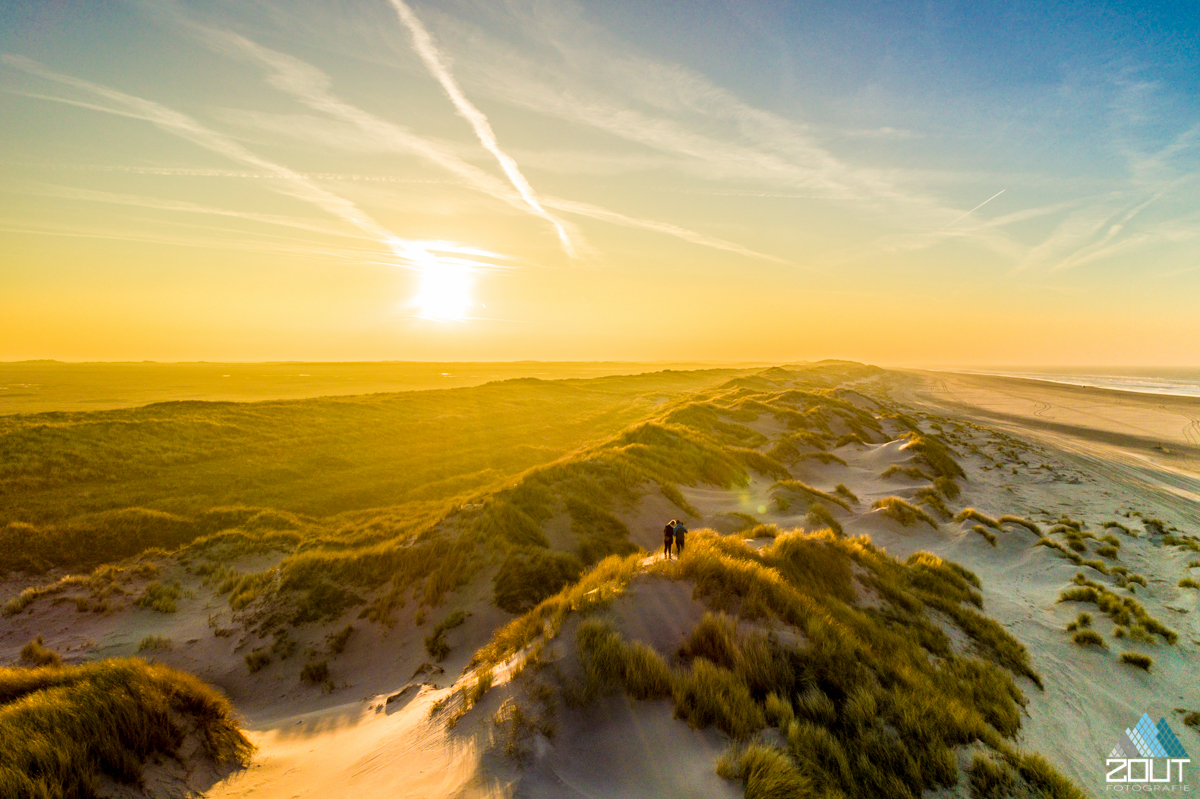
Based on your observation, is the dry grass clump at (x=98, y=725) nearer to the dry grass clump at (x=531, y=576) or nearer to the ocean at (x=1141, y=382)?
the dry grass clump at (x=531, y=576)

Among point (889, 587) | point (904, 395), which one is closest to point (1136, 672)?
point (889, 587)

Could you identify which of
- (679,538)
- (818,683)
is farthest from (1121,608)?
(679,538)

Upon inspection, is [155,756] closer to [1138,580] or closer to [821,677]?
[821,677]

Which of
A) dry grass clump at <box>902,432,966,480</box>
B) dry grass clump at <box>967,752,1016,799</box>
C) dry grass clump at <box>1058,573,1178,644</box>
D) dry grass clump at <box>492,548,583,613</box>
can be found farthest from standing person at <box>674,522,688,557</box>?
dry grass clump at <box>902,432,966,480</box>

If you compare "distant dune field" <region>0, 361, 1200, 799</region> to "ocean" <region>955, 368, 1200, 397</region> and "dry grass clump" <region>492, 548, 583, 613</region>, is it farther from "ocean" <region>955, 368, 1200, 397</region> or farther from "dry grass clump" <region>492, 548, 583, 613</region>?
"ocean" <region>955, 368, 1200, 397</region>

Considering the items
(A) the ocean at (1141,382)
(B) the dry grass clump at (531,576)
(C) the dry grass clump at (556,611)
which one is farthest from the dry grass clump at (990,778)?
(A) the ocean at (1141,382)

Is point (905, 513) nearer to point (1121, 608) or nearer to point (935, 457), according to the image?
point (1121, 608)
